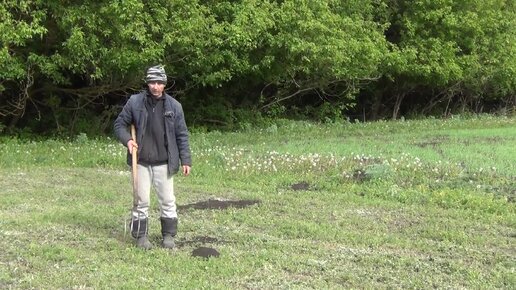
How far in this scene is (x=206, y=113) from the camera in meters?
26.7

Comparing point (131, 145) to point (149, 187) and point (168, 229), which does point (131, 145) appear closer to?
point (149, 187)

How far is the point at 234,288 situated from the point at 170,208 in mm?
1791

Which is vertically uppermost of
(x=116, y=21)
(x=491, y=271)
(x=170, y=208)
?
(x=116, y=21)

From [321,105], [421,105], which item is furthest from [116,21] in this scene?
[421,105]

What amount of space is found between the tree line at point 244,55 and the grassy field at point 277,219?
3334mm

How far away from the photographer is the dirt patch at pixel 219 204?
9812mm

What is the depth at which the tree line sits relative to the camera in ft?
58.5

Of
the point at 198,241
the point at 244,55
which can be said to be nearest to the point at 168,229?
the point at 198,241

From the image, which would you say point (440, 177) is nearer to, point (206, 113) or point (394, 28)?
point (206, 113)

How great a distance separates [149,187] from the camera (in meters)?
7.52

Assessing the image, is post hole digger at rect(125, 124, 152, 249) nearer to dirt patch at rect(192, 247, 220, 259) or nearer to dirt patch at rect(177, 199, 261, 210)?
dirt patch at rect(192, 247, 220, 259)

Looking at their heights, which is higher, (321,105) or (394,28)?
(394,28)

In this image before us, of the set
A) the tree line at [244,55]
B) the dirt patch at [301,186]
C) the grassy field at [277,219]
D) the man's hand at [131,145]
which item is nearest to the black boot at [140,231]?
the grassy field at [277,219]

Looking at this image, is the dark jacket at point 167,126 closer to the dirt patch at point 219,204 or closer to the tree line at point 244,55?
the dirt patch at point 219,204
